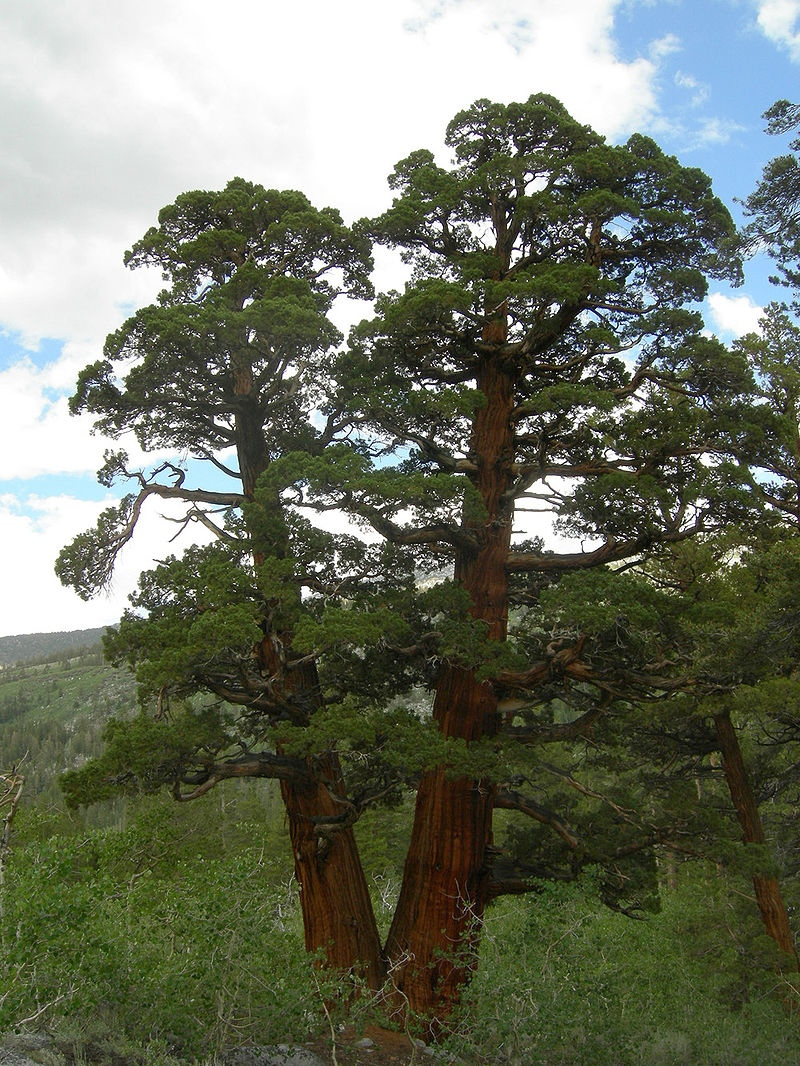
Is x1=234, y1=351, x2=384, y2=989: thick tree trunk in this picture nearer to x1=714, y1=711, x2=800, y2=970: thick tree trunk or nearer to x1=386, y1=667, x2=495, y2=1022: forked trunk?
x1=386, y1=667, x2=495, y2=1022: forked trunk

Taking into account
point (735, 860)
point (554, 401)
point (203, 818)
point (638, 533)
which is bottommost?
point (203, 818)

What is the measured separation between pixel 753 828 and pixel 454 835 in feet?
19.3

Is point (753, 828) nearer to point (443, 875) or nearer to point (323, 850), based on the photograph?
point (443, 875)

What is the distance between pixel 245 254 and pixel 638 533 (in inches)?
273

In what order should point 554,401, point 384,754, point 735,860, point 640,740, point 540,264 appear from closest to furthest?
1. point 384,754
2. point 735,860
3. point 554,401
4. point 540,264
5. point 640,740

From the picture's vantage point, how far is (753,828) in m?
12.9

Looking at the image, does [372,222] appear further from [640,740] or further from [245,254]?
[640,740]

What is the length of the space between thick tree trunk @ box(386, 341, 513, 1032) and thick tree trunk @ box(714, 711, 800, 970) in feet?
16.2

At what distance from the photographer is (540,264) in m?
11.4

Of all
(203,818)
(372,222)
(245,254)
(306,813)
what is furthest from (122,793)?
(203,818)

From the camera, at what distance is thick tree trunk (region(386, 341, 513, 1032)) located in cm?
962


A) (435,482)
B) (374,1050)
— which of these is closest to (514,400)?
(435,482)

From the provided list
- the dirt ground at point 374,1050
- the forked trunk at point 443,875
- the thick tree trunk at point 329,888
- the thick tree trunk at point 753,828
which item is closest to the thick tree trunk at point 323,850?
the thick tree trunk at point 329,888

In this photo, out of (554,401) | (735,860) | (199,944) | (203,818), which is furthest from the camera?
(203,818)
